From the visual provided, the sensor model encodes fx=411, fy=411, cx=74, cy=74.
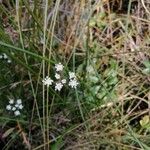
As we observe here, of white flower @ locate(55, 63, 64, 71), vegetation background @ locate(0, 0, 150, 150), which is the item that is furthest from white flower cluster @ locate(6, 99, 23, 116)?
white flower @ locate(55, 63, 64, 71)

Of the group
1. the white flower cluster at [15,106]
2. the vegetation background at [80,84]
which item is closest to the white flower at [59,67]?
the vegetation background at [80,84]

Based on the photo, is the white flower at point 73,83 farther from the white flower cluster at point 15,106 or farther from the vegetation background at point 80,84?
the white flower cluster at point 15,106

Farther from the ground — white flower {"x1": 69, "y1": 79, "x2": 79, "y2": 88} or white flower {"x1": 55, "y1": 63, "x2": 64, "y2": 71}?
white flower {"x1": 55, "y1": 63, "x2": 64, "y2": 71}

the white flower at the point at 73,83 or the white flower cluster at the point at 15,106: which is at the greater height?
the white flower at the point at 73,83

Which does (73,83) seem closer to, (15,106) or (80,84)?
(80,84)

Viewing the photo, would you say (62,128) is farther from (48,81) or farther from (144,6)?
(144,6)

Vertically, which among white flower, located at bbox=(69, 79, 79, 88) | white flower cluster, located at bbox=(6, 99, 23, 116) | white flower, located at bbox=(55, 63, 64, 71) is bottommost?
white flower cluster, located at bbox=(6, 99, 23, 116)

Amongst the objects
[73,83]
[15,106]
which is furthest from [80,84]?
[15,106]

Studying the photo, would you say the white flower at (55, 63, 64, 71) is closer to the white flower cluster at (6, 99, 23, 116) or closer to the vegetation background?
the vegetation background
